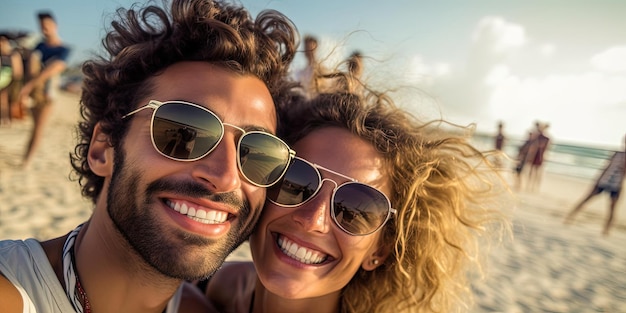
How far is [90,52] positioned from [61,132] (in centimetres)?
1118

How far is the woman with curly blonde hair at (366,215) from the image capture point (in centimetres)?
184

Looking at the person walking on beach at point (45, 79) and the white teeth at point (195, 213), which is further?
the person walking on beach at point (45, 79)

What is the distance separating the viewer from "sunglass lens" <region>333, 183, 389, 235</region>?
1.85 metres

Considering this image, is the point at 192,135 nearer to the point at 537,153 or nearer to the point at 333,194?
the point at 333,194

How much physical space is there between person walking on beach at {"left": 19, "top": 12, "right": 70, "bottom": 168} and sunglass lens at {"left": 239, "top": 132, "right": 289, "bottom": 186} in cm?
669

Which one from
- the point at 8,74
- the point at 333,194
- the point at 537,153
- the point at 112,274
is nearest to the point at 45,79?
the point at 8,74

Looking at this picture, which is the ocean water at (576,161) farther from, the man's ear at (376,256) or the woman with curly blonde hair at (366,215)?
the man's ear at (376,256)

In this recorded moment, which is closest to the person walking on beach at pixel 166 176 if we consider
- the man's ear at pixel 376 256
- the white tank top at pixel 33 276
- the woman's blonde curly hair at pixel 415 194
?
the white tank top at pixel 33 276

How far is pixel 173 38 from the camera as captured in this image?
6.13ft

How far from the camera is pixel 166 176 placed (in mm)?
1547

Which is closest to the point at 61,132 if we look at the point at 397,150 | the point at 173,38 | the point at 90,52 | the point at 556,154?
the point at 90,52

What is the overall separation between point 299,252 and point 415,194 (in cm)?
80

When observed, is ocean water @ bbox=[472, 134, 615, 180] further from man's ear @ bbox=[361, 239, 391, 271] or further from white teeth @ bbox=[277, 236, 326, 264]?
white teeth @ bbox=[277, 236, 326, 264]

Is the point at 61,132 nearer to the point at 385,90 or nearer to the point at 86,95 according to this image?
the point at 86,95
